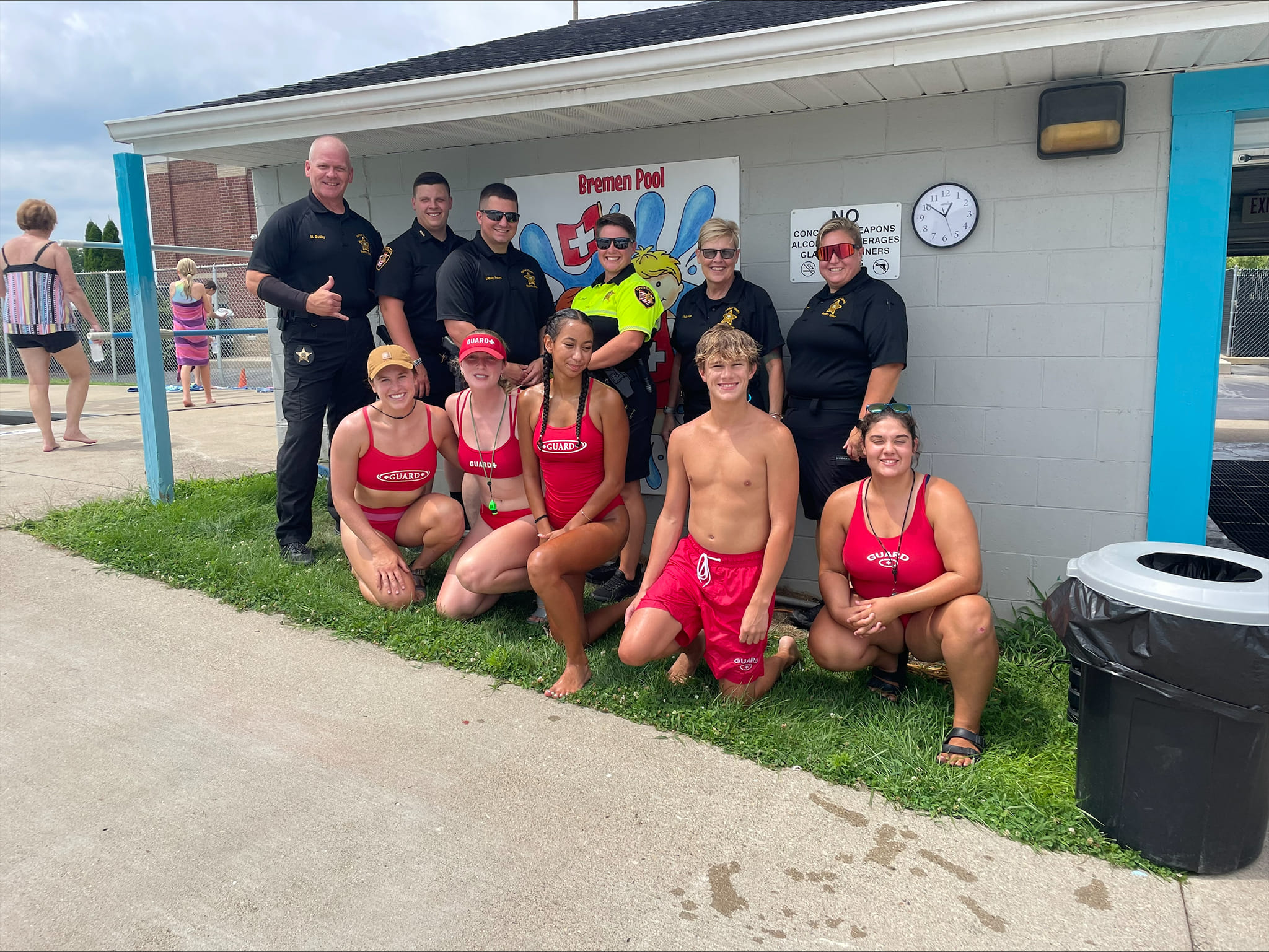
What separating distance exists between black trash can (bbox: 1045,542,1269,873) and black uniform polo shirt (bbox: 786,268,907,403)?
59.1 inches

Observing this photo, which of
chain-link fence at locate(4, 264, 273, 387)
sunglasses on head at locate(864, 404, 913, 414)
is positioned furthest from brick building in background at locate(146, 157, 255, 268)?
sunglasses on head at locate(864, 404, 913, 414)

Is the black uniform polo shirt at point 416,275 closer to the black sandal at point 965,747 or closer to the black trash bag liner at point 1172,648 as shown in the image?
the black sandal at point 965,747

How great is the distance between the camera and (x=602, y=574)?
5.10 m

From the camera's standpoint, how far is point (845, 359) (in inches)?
166

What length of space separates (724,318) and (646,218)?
1183mm

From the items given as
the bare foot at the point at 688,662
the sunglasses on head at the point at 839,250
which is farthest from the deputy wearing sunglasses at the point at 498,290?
the bare foot at the point at 688,662

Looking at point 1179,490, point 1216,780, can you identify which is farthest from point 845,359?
point 1216,780

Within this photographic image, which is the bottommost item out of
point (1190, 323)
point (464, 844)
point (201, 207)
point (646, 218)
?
point (464, 844)

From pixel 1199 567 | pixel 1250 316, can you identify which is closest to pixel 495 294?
pixel 1199 567

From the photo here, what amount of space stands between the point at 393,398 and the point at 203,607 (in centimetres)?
149

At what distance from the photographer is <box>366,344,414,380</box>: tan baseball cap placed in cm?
452

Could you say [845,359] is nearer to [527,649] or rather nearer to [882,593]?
[882,593]

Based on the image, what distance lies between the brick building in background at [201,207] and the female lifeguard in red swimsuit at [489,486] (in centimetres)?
2242

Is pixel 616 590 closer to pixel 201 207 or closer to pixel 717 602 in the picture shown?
pixel 717 602
